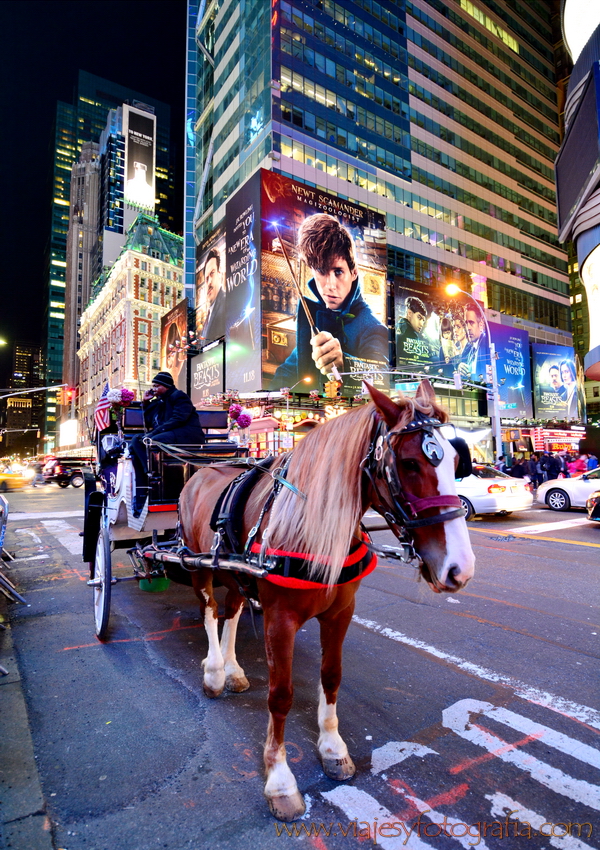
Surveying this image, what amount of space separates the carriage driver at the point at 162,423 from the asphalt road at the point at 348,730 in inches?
66.8

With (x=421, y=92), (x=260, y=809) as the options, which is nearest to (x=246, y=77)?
(x=421, y=92)

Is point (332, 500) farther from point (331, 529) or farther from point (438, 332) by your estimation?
point (438, 332)

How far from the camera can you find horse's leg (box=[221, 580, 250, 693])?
3.56m

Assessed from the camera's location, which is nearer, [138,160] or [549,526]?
[549,526]

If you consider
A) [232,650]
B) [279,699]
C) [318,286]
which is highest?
[318,286]

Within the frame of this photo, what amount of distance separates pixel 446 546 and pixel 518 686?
7.99ft

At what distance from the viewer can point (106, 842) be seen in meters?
2.13

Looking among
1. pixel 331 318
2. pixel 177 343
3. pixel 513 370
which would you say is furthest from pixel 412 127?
pixel 177 343

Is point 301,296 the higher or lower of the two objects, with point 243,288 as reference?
lower

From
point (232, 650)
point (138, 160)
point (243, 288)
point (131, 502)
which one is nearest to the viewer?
point (232, 650)

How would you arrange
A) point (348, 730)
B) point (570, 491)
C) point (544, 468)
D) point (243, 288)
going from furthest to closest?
point (243, 288) → point (544, 468) → point (570, 491) → point (348, 730)

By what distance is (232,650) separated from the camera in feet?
12.0

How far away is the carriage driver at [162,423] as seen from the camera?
4.97m

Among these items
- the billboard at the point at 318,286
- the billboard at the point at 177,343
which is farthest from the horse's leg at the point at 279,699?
the billboard at the point at 177,343
